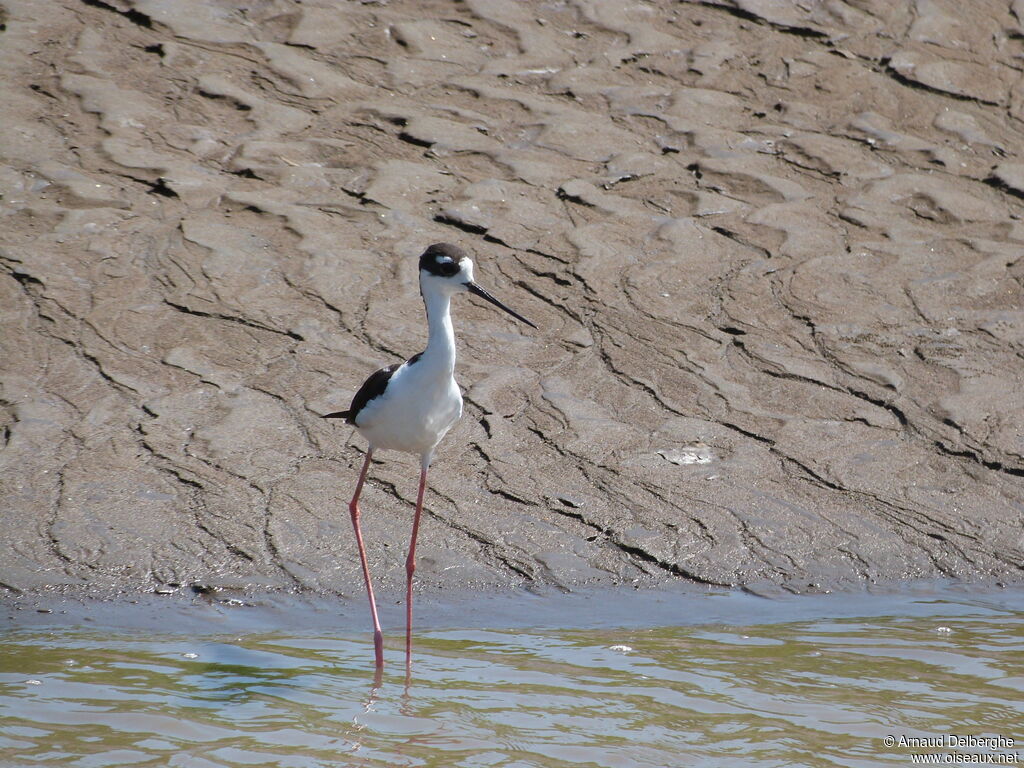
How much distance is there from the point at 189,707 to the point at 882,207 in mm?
5719

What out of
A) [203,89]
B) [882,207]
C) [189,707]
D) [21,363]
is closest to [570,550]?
[189,707]

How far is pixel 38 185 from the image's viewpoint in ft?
23.4

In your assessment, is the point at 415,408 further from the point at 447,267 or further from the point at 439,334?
the point at 447,267

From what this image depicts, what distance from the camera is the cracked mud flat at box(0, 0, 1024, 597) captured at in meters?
5.24

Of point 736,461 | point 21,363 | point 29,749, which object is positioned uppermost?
point 21,363

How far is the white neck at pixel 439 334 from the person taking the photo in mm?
4484

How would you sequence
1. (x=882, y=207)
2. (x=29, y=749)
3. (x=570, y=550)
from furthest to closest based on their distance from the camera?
(x=882, y=207) < (x=570, y=550) < (x=29, y=749)

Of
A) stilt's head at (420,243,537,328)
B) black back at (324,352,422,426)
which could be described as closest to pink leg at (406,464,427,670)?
black back at (324,352,422,426)

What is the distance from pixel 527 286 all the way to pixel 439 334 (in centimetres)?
247

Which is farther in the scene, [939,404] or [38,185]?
[38,185]

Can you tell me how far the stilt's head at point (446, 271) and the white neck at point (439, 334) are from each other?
30 mm

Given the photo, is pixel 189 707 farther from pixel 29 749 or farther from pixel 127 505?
pixel 127 505

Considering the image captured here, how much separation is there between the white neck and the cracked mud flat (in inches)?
41.7

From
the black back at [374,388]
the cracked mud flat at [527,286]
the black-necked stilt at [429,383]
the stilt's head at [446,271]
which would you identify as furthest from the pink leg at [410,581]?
the stilt's head at [446,271]
